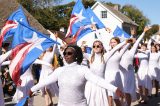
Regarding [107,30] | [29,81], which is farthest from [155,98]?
[29,81]

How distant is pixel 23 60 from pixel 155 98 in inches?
255

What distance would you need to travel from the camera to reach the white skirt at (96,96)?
28.4ft

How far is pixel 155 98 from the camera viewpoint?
14.0m

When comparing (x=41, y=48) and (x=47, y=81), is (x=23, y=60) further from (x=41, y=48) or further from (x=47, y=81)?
(x=47, y=81)

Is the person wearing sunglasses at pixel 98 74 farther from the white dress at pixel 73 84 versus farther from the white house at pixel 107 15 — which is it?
the white house at pixel 107 15

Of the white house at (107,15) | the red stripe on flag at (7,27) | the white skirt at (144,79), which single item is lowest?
the white skirt at (144,79)

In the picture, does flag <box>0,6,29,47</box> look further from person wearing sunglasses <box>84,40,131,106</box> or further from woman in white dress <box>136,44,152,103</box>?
woman in white dress <box>136,44,152,103</box>

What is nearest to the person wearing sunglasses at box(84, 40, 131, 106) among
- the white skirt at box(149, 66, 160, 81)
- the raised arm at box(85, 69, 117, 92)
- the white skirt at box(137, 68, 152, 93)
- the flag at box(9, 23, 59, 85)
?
the flag at box(9, 23, 59, 85)

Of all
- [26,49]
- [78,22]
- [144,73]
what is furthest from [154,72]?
[26,49]

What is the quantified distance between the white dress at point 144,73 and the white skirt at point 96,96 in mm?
4904

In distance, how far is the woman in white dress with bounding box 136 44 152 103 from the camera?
533 inches

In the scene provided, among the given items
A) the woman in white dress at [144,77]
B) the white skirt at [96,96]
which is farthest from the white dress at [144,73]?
the white skirt at [96,96]

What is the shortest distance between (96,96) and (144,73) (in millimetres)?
5561

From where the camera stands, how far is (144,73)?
14023mm
